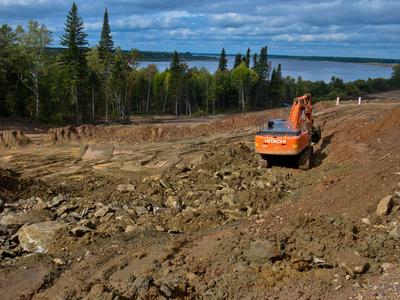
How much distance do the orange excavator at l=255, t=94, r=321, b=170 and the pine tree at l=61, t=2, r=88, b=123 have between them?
3108 centimetres

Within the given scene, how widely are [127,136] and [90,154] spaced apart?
3888mm

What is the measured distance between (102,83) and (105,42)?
15.5 feet

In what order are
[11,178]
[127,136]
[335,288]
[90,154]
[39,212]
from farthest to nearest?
1. [127,136]
2. [90,154]
3. [11,178]
4. [39,212]
5. [335,288]

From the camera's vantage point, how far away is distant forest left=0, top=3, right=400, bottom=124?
4156cm

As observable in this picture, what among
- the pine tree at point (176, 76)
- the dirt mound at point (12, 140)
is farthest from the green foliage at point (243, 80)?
→ the dirt mound at point (12, 140)

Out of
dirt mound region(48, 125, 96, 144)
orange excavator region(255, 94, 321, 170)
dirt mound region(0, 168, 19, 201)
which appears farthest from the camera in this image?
dirt mound region(48, 125, 96, 144)

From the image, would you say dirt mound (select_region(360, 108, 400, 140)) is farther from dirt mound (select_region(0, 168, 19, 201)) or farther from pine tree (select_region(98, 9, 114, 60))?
pine tree (select_region(98, 9, 114, 60))

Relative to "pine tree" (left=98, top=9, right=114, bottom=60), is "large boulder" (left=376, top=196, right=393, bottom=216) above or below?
below

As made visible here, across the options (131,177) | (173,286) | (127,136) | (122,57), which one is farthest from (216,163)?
(122,57)

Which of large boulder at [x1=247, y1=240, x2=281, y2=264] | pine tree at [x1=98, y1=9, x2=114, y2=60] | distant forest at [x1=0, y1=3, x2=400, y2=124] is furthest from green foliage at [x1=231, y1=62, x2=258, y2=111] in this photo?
large boulder at [x1=247, y1=240, x2=281, y2=264]

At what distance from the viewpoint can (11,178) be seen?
16.4 meters

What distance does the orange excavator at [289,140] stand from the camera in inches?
613

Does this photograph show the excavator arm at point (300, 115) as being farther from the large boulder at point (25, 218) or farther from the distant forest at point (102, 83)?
the distant forest at point (102, 83)

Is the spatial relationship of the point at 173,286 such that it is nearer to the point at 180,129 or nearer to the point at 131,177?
the point at 131,177
